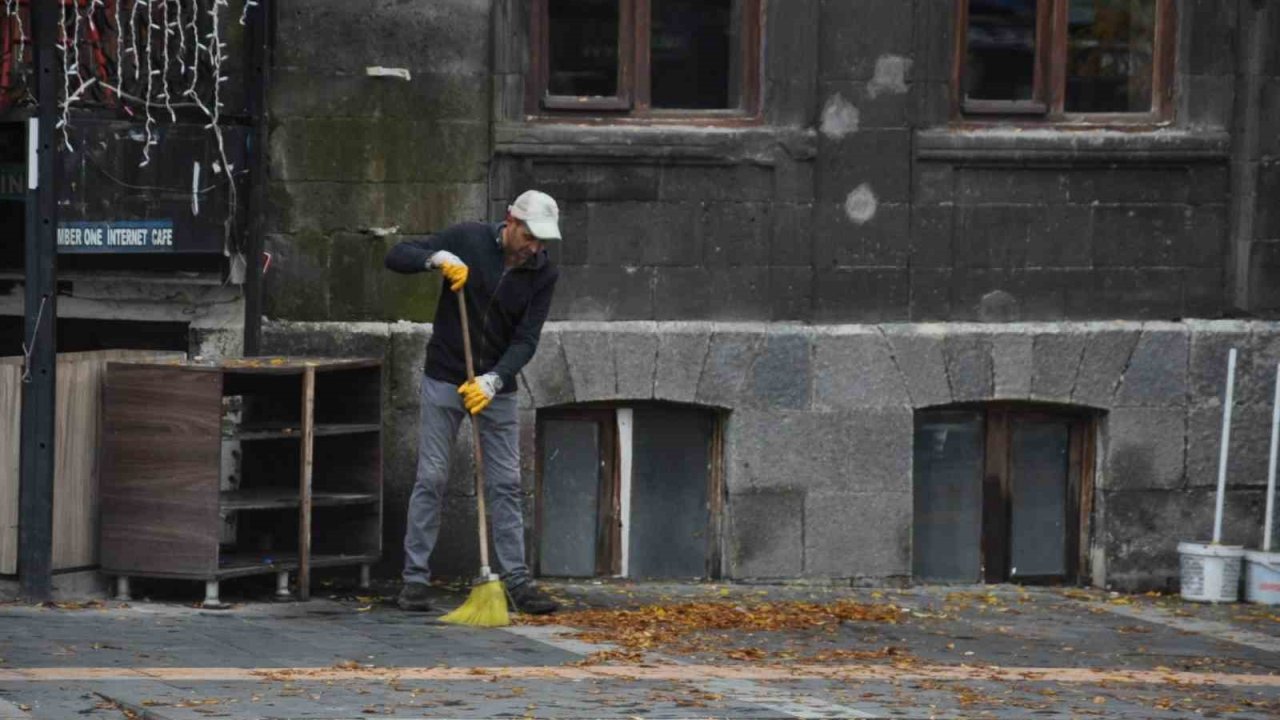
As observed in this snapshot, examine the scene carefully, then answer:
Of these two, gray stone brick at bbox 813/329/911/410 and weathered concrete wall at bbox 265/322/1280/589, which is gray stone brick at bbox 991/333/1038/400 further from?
gray stone brick at bbox 813/329/911/410

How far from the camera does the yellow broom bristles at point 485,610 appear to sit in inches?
440

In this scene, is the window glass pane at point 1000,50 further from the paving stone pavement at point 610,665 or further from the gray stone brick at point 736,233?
the paving stone pavement at point 610,665

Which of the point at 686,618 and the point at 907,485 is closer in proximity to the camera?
the point at 686,618

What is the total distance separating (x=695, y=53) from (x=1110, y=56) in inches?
91.3

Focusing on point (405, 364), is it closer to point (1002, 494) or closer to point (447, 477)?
point (447, 477)

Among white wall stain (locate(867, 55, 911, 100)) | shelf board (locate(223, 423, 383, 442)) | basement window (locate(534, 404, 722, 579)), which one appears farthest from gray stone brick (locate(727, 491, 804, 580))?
white wall stain (locate(867, 55, 911, 100))

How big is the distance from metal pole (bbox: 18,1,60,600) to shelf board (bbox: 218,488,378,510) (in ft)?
2.69

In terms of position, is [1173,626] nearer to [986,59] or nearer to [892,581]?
[892,581]

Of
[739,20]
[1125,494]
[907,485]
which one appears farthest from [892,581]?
[739,20]

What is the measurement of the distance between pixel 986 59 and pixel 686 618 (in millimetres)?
3776

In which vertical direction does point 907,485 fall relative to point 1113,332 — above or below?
below

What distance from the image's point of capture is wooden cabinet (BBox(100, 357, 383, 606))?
1139cm

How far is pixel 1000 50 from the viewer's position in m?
13.4

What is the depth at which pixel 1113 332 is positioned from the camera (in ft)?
43.6
